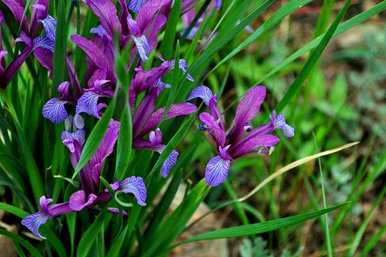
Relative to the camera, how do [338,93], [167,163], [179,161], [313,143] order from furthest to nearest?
[338,93] → [313,143] → [179,161] → [167,163]

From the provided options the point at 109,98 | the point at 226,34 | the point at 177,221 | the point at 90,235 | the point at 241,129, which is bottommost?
the point at 177,221

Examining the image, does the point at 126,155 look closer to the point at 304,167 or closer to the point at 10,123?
the point at 10,123

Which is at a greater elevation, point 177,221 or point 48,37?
point 48,37

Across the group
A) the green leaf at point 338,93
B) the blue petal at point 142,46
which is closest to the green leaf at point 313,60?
the blue petal at point 142,46

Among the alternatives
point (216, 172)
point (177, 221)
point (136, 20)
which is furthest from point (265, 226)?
point (136, 20)

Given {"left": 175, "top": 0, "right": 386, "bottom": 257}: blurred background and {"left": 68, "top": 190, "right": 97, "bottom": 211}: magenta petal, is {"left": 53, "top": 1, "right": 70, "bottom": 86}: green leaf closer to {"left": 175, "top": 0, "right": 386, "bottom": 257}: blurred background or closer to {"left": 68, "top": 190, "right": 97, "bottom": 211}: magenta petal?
{"left": 68, "top": 190, "right": 97, "bottom": 211}: magenta petal

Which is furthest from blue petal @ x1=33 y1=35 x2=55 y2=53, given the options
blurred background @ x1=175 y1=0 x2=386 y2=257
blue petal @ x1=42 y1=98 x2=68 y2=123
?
blurred background @ x1=175 y1=0 x2=386 y2=257

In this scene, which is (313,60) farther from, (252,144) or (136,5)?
(136,5)
